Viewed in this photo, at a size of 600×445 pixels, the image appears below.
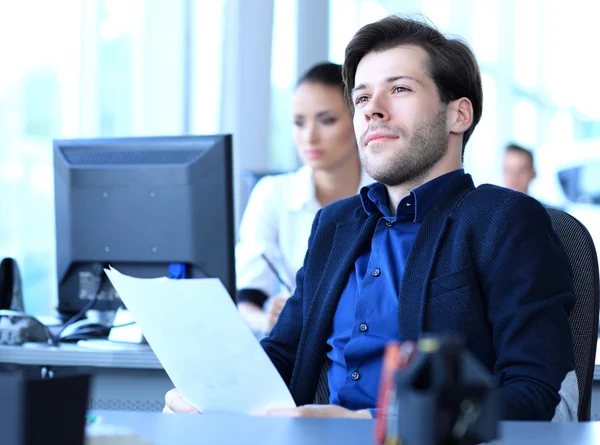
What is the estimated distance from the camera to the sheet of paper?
3.80 feet

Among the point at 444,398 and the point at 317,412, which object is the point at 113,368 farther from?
the point at 444,398

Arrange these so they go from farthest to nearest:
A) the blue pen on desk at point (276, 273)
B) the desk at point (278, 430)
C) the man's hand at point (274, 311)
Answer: the blue pen on desk at point (276, 273)
the man's hand at point (274, 311)
the desk at point (278, 430)

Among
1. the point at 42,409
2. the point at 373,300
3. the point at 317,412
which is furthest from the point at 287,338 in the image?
the point at 42,409

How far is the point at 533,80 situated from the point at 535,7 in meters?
0.49

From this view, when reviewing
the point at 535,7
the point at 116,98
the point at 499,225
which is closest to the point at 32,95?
the point at 116,98

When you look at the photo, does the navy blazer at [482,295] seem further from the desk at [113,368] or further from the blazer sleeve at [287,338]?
the desk at [113,368]

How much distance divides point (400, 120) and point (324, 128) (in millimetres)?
1309

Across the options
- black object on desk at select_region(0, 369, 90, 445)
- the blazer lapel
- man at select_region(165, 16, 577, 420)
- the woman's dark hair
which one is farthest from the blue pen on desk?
black object on desk at select_region(0, 369, 90, 445)

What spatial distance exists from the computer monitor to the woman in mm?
823

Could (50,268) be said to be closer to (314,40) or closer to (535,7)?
(314,40)

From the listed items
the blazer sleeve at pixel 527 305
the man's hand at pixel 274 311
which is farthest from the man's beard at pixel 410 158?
the man's hand at pixel 274 311

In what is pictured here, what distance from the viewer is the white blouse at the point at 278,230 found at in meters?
2.86

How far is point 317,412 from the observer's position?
123 cm

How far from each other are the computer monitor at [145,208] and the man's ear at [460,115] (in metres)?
0.50
